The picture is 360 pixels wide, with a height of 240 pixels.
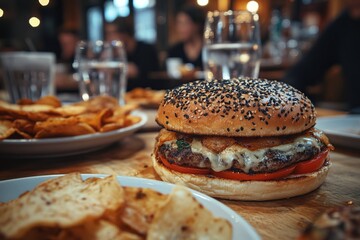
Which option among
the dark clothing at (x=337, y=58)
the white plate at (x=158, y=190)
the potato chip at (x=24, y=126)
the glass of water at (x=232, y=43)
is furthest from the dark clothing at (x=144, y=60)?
the white plate at (x=158, y=190)

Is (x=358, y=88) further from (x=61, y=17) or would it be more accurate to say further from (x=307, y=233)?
(x=61, y=17)

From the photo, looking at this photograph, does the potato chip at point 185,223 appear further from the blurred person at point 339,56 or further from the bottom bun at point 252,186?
the blurred person at point 339,56

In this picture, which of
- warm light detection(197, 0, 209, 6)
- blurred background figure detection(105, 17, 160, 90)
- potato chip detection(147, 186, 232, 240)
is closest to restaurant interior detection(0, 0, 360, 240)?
potato chip detection(147, 186, 232, 240)

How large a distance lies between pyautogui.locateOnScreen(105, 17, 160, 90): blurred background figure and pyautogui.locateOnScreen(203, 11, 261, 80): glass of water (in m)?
3.91

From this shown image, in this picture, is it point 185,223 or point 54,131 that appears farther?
point 54,131

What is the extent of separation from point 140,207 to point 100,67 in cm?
179

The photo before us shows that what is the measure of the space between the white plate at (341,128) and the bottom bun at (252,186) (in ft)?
1.74

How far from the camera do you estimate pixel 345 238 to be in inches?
22.5

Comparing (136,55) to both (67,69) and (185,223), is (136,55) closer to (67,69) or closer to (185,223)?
(67,69)

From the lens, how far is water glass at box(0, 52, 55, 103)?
232 centimetres

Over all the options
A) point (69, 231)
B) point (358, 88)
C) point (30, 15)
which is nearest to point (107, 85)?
point (69, 231)

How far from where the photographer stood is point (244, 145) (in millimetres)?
1165

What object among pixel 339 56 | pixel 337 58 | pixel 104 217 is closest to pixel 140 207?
pixel 104 217

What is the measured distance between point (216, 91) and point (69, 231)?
2.46 feet
